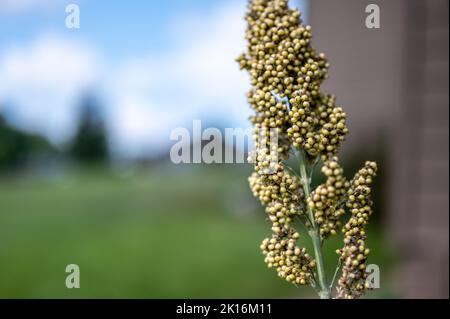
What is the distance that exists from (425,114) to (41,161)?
99.6ft

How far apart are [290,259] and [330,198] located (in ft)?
0.87

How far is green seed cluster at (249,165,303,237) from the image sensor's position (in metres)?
1.91

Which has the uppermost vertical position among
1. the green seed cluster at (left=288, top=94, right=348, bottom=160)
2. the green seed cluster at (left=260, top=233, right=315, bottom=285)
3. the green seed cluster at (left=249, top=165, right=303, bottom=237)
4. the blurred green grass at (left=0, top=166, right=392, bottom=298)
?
the green seed cluster at (left=288, top=94, right=348, bottom=160)

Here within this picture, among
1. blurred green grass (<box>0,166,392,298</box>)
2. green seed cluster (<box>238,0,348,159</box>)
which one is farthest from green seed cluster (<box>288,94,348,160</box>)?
blurred green grass (<box>0,166,392,298</box>)

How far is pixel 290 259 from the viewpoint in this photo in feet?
6.18

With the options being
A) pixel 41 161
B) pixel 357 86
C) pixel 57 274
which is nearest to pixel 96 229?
pixel 57 274

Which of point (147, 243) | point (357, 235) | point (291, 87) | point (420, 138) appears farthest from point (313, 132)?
point (147, 243)

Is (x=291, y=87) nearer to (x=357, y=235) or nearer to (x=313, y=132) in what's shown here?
(x=313, y=132)

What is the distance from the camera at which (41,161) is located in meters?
34.2

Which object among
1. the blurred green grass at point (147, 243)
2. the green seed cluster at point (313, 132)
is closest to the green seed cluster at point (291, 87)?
the green seed cluster at point (313, 132)

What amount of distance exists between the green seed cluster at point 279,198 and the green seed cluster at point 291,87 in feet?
0.48

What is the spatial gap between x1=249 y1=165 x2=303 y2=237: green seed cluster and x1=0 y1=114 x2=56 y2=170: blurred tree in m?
27.0

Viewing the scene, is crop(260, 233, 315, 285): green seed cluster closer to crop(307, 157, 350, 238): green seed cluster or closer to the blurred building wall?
crop(307, 157, 350, 238): green seed cluster
